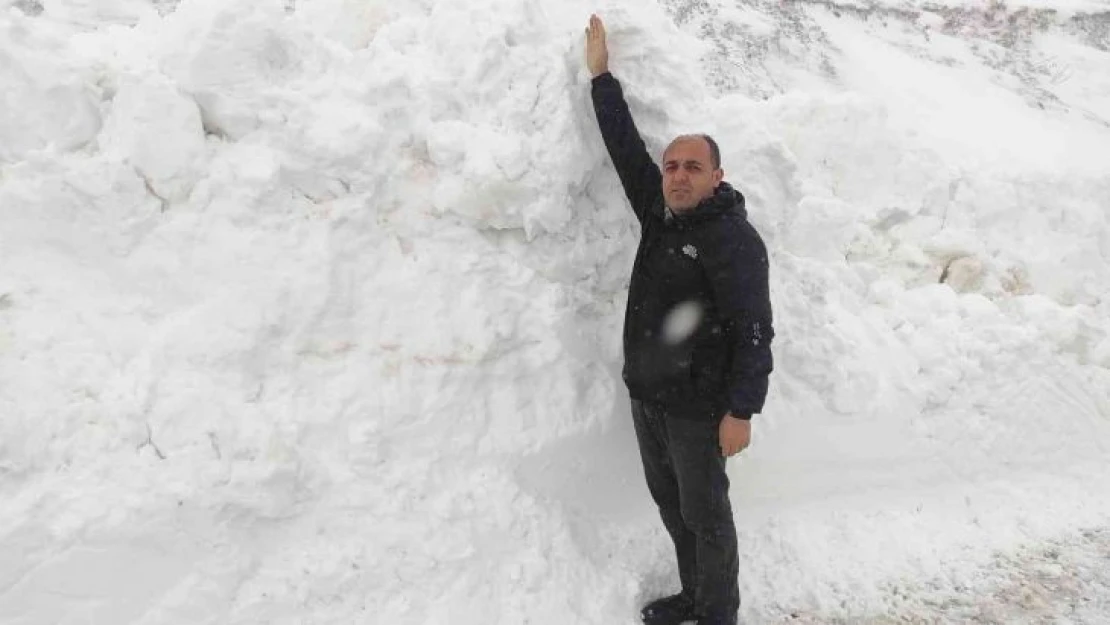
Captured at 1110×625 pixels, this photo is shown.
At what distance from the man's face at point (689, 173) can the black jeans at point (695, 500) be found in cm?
87

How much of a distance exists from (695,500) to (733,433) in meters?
0.43

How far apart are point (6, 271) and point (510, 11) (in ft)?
8.01

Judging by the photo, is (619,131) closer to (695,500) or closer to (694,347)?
(694,347)

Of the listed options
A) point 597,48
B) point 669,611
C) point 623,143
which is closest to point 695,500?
point 669,611

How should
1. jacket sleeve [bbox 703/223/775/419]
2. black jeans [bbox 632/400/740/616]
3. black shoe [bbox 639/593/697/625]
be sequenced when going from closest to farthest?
1. jacket sleeve [bbox 703/223/775/419]
2. black jeans [bbox 632/400/740/616]
3. black shoe [bbox 639/593/697/625]

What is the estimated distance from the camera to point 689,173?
11.1 ft

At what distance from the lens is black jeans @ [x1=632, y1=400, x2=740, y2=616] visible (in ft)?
11.8

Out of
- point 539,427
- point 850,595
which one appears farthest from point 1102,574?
point 539,427

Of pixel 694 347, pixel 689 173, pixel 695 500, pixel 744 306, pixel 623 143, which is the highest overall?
pixel 689 173

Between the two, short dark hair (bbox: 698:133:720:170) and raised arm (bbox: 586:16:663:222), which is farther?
raised arm (bbox: 586:16:663:222)

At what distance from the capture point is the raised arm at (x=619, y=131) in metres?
3.88

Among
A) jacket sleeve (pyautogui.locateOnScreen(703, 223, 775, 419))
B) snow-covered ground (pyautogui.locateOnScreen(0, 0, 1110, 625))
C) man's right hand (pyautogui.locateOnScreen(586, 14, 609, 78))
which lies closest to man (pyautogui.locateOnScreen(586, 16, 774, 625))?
jacket sleeve (pyautogui.locateOnScreen(703, 223, 775, 419))

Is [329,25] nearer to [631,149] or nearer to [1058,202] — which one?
[631,149]

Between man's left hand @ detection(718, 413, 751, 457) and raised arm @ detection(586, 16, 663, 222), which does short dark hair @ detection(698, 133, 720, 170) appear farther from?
man's left hand @ detection(718, 413, 751, 457)
